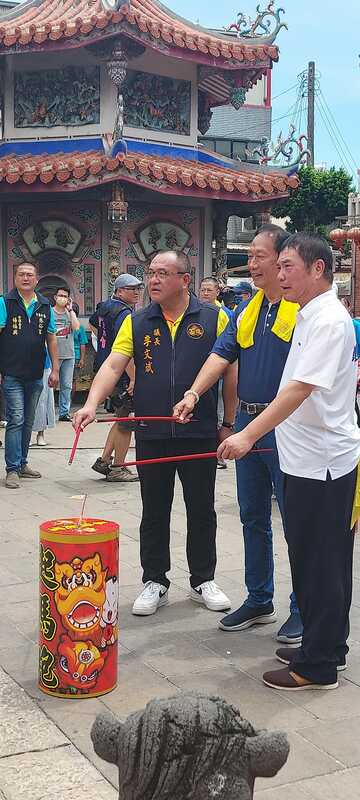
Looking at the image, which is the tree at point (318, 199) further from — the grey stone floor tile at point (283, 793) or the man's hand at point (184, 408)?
the grey stone floor tile at point (283, 793)

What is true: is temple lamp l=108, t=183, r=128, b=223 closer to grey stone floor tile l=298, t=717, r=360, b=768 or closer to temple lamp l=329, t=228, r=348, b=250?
grey stone floor tile l=298, t=717, r=360, b=768

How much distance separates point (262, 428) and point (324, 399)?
0.93ft

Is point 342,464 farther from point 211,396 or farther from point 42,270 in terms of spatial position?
point 42,270

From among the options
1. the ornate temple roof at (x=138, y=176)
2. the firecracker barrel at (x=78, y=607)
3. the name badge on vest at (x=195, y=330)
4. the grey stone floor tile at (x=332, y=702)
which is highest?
the ornate temple roof at (x=138, y=176)

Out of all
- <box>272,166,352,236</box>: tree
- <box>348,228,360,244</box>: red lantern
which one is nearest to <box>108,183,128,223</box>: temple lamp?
→ <box>348,228,360,244</box>: red lantern

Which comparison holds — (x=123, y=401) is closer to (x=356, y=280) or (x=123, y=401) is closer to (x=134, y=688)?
(x=134, y=688)

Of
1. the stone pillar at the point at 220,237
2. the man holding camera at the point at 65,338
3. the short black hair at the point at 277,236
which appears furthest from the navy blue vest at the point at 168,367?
the stone pillar at the point at 220,237

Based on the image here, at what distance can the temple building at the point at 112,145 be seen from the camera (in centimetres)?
1313

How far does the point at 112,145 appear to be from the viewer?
1284cm

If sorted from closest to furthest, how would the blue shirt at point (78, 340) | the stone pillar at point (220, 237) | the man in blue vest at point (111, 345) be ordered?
1. the man in blue vest at point (111, 345)
2. the blue shirt at point (78, 340)
3. the stone pillar at point (220, 237)

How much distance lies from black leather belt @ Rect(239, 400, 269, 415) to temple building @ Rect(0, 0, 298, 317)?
348 inches

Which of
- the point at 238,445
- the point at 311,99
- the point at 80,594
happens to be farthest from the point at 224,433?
the point at 311,99

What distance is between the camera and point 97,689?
381cm

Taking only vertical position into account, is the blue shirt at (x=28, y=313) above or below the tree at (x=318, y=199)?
below
